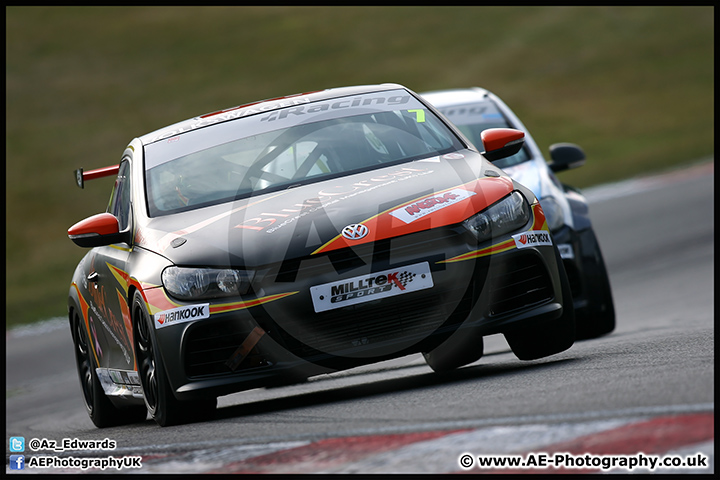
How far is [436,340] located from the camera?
5020mm

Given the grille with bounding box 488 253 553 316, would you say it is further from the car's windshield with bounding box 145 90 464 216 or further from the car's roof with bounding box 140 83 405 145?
the car's roof with bounding box 140 83 405 145

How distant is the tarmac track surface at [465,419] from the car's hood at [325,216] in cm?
75

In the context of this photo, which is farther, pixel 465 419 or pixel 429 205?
pixel 429 205

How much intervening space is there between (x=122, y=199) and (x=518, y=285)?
8.24 feet

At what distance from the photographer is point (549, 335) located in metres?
5.53

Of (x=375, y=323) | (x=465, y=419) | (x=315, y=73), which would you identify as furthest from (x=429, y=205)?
(x=315, y=73)

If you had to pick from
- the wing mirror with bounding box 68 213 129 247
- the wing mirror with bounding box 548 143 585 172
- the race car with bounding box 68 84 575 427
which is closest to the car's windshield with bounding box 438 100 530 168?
the wing mirror with bounding box 548 143 585 172

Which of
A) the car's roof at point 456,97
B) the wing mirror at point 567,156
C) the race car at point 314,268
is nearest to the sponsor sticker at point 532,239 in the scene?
the race car at point 314,268

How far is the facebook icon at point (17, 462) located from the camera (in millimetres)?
4891

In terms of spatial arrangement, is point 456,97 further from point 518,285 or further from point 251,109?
point 518,285

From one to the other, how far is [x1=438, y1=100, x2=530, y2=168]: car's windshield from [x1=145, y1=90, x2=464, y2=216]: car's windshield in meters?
1.98

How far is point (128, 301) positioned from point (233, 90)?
33.2 metres

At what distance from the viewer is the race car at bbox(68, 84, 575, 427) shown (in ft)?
16.0
